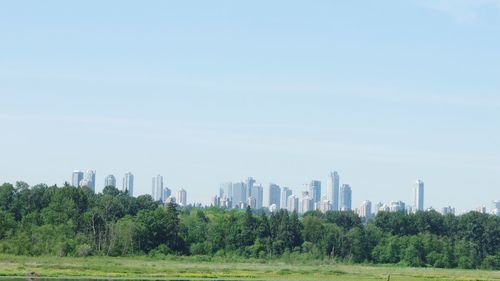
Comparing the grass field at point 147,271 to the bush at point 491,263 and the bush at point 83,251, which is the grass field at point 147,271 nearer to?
the bush at point 83,251

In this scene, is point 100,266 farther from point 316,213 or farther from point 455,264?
point 316,213

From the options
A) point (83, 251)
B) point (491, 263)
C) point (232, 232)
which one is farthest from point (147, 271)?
point (491, 263)

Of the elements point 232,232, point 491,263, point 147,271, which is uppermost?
point 232,232

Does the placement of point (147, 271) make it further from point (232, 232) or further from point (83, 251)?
point (232, 232)

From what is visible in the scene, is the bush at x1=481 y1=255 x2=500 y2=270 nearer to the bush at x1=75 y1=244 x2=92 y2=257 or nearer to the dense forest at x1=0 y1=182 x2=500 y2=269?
the dense forest at x1=0 y1=182 x2=500 y2=269

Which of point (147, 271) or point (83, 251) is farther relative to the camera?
point (83, 251)

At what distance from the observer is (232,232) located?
4464 inches

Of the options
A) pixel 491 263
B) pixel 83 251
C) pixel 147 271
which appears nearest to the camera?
pixel 147 271

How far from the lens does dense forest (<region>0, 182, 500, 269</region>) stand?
10319 centimetres

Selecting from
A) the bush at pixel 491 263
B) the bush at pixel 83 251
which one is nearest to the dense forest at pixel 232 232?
the bush at pixel 491 263

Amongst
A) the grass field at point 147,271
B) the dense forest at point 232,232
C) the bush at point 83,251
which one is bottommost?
the grass field at point 147,271

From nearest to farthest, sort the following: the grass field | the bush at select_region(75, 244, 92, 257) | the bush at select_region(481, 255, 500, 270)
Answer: the grass field, the bush at select_region(75, 244, 92, 257), the bush at select_region(481, 255, 500, 270)

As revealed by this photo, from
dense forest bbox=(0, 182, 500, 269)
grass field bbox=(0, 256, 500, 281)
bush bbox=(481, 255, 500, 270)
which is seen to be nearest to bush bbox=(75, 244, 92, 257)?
dense forest bbox=(0, 182, 500, 269)

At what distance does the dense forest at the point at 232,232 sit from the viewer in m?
103
